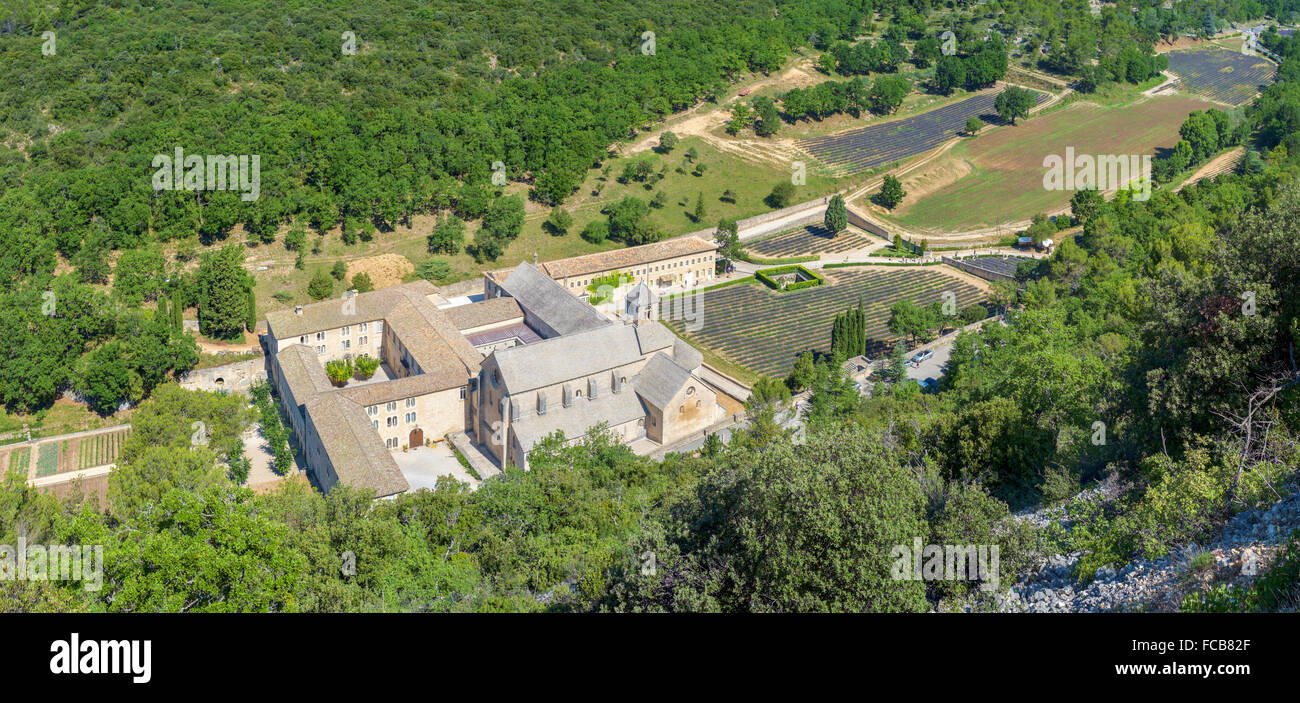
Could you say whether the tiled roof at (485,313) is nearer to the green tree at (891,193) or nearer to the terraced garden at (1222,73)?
the green tree at (891,193)

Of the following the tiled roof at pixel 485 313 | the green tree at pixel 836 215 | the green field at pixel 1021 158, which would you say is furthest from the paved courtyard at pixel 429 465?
the green field at pixel 1021 158

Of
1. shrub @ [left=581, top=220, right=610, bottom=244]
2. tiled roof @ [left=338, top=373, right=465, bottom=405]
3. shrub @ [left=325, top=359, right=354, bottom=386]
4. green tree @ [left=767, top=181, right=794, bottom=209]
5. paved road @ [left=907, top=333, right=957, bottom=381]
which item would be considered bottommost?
paved road @ [left=907, top=333, right=957, bottom=381]

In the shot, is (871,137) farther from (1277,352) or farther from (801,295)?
(1277,352)

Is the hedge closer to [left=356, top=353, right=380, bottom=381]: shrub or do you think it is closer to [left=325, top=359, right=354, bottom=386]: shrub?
[left=356, top=353, right=380, bottom=381]: shrub

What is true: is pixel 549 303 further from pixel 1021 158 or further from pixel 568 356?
pixel 1021 158

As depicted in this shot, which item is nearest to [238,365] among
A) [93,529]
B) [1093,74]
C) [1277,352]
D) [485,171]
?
[485,171]


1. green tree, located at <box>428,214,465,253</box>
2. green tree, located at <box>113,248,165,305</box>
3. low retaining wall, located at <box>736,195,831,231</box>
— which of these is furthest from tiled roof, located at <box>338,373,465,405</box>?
low retaining wall, located at <box>736,195,831,231</box>
